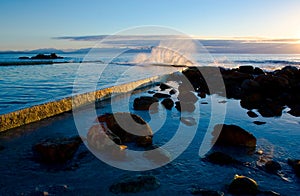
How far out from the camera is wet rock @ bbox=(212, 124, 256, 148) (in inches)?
180

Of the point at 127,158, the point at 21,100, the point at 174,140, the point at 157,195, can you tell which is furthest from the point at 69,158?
the point at 21,100

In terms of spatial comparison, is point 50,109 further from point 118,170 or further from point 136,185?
point 136,185

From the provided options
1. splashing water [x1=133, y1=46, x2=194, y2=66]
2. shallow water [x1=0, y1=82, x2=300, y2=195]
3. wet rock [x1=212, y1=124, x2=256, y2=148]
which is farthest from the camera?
splashing water [x1=133, y1=46, x2=194, y2=66]

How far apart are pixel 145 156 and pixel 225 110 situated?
4.52m

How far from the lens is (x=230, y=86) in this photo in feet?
44.4

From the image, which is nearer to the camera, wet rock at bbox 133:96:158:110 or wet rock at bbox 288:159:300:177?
wet rock at bbox 288:159:300:177

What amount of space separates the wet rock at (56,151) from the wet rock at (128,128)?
0.94 metres

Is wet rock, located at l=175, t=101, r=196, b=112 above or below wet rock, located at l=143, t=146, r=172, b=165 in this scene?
above

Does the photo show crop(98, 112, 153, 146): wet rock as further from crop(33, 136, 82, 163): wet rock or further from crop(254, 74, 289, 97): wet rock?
crop(254, 74, 289, 97): wet rock

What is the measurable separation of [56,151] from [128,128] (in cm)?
148

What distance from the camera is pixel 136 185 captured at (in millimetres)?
3045

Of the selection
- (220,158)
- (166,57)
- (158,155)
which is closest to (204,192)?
(220,158)

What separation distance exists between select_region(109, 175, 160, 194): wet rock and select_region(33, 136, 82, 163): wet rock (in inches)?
42.0

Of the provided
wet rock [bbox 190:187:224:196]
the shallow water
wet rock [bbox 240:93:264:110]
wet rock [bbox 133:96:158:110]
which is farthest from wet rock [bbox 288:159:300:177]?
wet rock [bbox 240:93:264:110]
